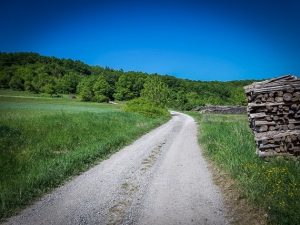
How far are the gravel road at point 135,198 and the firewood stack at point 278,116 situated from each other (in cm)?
276

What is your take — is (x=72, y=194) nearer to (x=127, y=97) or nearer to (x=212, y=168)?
(x=212, y=168)

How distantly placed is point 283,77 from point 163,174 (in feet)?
20.4

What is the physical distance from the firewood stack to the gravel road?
2756 mm

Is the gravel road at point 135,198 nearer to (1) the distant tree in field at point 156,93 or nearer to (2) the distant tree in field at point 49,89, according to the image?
(1) the distant tree in field at point 156,93

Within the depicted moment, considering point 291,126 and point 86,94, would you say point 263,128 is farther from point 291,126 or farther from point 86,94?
point 86,94

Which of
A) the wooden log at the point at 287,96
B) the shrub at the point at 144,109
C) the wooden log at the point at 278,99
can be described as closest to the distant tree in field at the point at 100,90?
the shrub at the point at 144,109

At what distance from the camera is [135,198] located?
201 inches

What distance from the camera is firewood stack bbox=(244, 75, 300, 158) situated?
6.97m

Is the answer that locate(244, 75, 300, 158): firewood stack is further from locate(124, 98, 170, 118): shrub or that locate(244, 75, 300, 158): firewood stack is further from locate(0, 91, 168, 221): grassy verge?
locate(124, 98, 170, 118): shrub

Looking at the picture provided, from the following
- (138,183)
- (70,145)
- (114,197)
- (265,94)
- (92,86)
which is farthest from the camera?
(92,86)

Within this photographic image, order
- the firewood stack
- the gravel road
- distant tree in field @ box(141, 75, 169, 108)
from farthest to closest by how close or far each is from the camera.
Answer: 1. distant tree in field @ box(141, 75, 169, 108)
2. the firewood stack
3. the gravel road

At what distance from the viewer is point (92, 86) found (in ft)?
286

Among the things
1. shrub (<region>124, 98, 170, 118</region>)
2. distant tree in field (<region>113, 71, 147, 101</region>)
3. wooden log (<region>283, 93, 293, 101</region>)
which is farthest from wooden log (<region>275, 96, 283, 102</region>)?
distant tree in field (<region>113, 71, 147, 101</region>)

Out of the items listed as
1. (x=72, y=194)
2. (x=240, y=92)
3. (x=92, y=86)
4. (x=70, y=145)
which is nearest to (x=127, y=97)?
(x=92, y=86)
